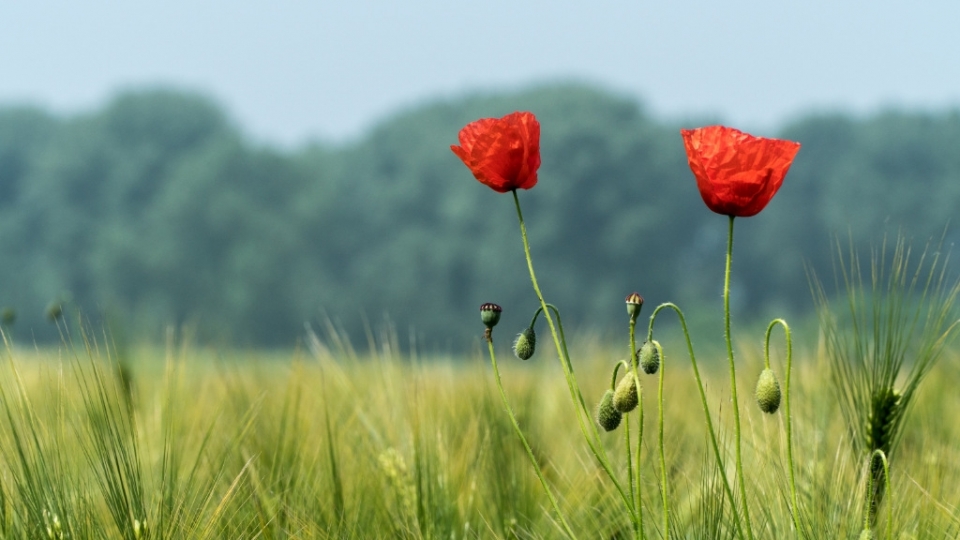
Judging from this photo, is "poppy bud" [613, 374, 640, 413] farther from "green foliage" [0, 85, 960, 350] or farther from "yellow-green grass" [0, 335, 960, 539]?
"green foliage" [0, 85, 960, 350]

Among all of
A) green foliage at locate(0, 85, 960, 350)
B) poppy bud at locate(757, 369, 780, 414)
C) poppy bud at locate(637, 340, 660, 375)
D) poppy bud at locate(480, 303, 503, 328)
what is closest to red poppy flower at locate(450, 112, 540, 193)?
poppy bud at locate(480, 303, 503, 328)

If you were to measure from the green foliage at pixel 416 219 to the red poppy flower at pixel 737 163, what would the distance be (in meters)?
14.5

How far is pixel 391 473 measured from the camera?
2.12 metres

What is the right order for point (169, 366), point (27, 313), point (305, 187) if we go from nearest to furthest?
1. point (169, 366)
2. point (27, 313)
3. point (305, 187)

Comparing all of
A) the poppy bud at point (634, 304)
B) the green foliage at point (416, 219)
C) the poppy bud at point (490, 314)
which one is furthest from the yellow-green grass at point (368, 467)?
the green foliage at point (416, 219)

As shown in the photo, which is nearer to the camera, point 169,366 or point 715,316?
point 169,366

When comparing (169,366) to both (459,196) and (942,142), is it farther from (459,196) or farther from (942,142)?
(942,142)

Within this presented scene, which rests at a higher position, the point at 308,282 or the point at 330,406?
the point at 330,406

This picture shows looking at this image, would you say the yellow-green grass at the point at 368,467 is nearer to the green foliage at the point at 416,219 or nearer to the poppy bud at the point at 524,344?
the poppy bud at the point at 524,344

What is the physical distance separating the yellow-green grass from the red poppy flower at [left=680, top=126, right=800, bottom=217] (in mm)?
256

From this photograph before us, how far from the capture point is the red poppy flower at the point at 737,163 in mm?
1257

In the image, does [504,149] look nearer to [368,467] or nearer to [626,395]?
[626,395]

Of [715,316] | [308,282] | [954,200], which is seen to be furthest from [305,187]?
[954,200]

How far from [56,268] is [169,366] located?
57.4 feet
